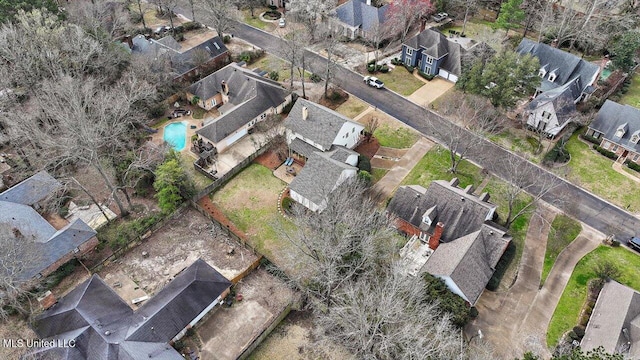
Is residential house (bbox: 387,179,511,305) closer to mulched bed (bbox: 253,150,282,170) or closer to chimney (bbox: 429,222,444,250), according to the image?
chimney (bbox: 429,222,444,250)

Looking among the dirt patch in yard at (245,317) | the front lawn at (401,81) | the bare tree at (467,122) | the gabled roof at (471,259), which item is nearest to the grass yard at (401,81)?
the front lawn at (401,81)

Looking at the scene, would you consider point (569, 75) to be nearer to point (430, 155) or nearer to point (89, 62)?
point (430, 155)

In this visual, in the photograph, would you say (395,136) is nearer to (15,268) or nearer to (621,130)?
(621,130)

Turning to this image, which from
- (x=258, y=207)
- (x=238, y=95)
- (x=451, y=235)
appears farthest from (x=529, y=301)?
(x=238, y=95)

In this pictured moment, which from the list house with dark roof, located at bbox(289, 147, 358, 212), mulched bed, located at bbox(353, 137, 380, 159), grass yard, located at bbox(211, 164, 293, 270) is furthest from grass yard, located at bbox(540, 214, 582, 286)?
grass yard, located at bbox(211, 164, 293, 270)

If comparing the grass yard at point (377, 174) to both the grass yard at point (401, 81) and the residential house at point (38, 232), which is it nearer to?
the grass yard at point (401, 81)

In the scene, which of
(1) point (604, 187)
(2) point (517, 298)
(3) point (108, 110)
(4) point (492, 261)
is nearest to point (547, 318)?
(2) point (517, 298)
